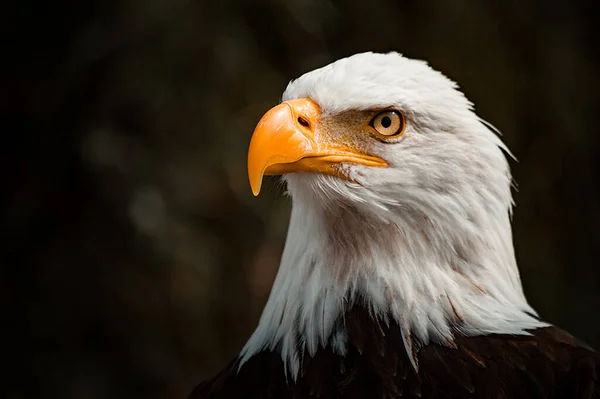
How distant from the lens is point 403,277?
1.97 m

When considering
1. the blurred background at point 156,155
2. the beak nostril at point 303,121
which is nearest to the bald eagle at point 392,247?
the beak nostril at point 303,121


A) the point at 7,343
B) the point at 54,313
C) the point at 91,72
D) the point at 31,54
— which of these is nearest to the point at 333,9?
the point at 91,72

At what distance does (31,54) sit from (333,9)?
1.61 metres

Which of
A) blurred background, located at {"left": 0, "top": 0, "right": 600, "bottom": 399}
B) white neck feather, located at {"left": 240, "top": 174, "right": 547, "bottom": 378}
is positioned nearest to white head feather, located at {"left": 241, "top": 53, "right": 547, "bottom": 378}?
white neck feather, located at {"left": 240, "top": 174, "right": 547, "bottom": 378}

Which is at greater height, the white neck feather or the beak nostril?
the beak nostril

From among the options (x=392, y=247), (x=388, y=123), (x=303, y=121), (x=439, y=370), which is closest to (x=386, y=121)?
(x=388, y=123)

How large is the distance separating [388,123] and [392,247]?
30 centimetres

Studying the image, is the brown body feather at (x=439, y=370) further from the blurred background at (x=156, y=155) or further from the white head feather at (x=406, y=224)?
the blurred background at (x=156, y=155)

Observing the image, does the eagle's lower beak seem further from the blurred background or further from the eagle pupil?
the blurred background

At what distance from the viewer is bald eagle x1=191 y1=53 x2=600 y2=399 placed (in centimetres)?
191

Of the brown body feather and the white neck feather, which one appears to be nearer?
the brown body feather

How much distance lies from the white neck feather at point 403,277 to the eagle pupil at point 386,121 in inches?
7.5

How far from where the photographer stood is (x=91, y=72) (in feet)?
13.9

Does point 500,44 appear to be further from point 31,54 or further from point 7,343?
point 7,343
